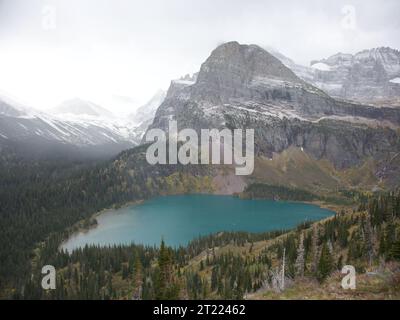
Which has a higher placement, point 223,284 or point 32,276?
point 223,284

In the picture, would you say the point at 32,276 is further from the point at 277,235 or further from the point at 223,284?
the point at 277,235

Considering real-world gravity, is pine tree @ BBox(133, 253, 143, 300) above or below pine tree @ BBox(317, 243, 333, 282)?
below

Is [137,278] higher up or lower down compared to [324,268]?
lower down

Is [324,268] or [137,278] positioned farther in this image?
[137,278]

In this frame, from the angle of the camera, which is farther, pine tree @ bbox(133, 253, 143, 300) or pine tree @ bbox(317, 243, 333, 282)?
pine tree @ bbox(133, 253, 143, 300)

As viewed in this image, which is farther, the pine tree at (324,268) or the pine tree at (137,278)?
the pine tree at (137,278)

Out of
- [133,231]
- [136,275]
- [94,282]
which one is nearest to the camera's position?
[94,282]

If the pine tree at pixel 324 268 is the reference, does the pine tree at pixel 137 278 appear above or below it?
below

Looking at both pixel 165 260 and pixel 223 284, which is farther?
pixel 223 284
